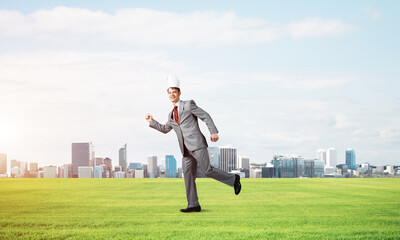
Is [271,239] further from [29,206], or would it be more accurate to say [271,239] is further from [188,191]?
[29,206]

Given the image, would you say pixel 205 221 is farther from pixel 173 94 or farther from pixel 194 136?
pixel 173 94

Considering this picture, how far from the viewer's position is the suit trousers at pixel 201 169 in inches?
323

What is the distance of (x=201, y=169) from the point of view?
Result: 824 centimetres

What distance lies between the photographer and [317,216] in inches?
357

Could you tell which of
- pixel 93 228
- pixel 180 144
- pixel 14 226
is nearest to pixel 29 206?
pixel 14 226

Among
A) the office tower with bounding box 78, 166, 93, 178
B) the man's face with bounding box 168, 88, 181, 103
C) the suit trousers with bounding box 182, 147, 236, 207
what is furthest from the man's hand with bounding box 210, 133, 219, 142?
the office tower with bounding box 78, 166, 93, 178

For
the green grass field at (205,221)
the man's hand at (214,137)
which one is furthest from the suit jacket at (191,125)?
the green grass field at (205,221)

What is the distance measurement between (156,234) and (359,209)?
5939 millimetres

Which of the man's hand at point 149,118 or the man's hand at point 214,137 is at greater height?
the man's hand at point 149,118

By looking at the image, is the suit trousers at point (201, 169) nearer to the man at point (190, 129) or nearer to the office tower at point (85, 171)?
the man at point (190, 129)

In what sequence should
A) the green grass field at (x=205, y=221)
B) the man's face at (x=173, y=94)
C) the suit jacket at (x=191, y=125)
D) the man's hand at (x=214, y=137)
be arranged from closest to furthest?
the green grass field at (x=205, y=221) < the man's hand at (x=214, y=137) < the suit jacket at (x=191, y=125) < the man's face at (x=173, y=94)

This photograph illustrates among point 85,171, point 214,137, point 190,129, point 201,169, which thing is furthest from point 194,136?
point 85,171

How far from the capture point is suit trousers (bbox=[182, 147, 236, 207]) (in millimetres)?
8203

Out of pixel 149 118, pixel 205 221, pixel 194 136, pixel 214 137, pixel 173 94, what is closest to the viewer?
pixel 214 137
